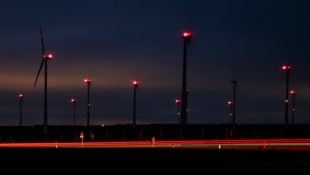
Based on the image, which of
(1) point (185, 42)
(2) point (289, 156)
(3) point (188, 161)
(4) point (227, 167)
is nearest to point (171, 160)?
(3) point (188, 161)

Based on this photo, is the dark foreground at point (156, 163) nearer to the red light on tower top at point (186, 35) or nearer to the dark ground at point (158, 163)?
the dark ground at point (158, 163)

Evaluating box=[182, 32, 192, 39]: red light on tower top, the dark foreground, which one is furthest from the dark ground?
box=[182, 32, 192, 39]: red light on tower top

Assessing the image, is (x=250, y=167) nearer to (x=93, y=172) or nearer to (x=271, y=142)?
(x=93, y=172)

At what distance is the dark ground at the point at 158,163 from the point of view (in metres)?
31.4

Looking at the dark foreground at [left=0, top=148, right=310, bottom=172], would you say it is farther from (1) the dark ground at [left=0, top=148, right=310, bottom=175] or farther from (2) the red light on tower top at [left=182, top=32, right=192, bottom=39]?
(2) the red light on tower top at [left=182, top=32, right=192, bottom=39]

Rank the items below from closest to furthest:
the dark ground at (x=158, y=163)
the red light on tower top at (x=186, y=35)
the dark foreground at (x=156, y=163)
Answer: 1. the dark ground at (x=158, y=163)
2. the dark foreground at (x=156, y=163)
3. the red light on tower top at (x=186, y=35)

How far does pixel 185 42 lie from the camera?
224ft

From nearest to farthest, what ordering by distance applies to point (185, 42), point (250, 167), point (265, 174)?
point (265, 174)
point (250, 167)
point (185, 42)

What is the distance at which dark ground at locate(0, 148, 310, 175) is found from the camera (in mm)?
31438

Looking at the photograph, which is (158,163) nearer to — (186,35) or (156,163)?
(156,163)

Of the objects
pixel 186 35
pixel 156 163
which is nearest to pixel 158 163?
pixel 156 163

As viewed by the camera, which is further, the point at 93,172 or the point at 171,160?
the point at 171,160

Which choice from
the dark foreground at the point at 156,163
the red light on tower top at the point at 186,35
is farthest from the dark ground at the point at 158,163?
the red light on tower top at the point at 186,35

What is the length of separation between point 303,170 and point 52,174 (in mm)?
11762
